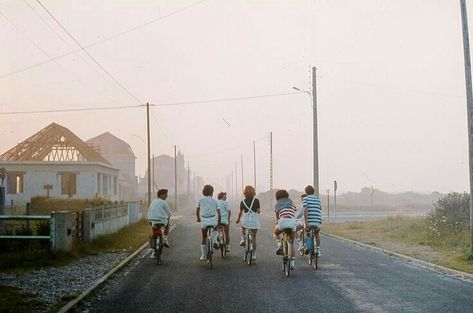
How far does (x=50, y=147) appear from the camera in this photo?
5472 centimetres

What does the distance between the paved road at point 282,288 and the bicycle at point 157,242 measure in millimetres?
343

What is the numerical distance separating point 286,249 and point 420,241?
11095 millimetres

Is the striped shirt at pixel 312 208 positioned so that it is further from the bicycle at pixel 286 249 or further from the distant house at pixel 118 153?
the distant house at pixel 118 153

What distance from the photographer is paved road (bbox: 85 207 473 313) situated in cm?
884

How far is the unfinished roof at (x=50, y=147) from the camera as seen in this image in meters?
53.3

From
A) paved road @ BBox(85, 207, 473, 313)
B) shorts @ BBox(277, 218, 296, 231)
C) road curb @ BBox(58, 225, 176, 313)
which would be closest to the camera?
road curb @ BBox(58, 225, 176, 313)

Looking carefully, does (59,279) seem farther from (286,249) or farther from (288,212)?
(288,212)

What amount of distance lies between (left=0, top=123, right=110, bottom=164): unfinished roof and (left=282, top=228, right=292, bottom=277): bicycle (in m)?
43.7

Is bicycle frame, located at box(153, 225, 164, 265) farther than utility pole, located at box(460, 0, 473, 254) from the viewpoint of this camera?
No

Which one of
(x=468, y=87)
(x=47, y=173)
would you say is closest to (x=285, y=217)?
(x=468, y=87)

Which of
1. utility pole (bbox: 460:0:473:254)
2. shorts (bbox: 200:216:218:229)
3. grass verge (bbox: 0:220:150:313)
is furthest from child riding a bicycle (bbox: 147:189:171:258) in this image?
utility pole (bbox: 460:0:473:254)

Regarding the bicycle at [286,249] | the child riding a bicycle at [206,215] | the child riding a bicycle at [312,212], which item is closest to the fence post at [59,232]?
the child riding a bicycle at [206,215]

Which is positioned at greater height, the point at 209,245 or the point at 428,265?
the point at 209,245

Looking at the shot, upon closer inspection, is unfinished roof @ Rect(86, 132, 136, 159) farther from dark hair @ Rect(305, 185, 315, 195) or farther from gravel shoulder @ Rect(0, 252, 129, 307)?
dark hair @ Rect(305, 185, 315, 195)
